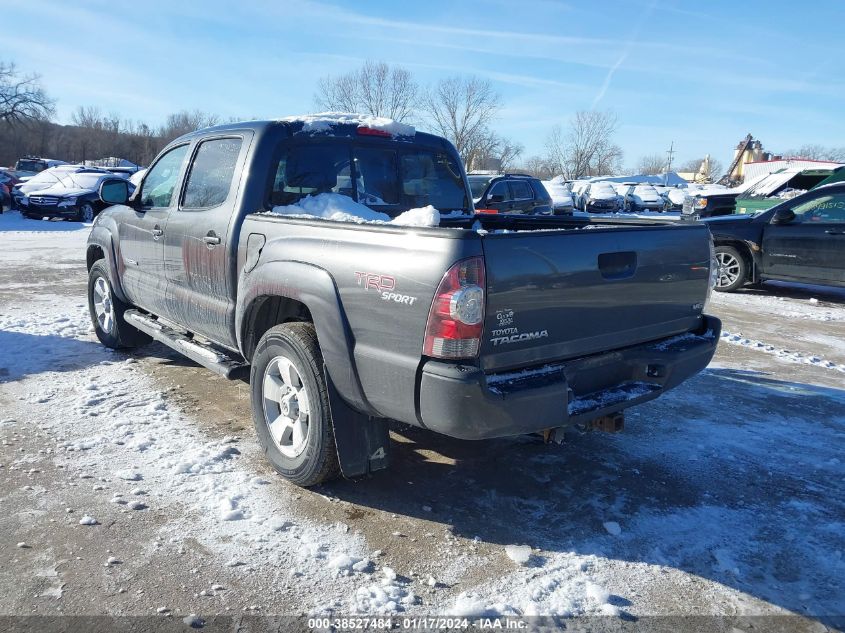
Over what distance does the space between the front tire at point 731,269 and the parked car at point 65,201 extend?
1751 centimetres

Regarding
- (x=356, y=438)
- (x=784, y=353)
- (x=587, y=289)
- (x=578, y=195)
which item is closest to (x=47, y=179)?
(x=578, y=195)

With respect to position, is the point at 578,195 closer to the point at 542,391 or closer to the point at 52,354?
the point at 52,354

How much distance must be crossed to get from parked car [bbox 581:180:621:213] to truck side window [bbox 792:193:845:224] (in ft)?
75.6

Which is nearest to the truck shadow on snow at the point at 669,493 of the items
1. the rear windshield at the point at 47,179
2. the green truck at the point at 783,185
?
the green truck at the point at 783,185

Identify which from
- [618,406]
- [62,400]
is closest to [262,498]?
[618,406]

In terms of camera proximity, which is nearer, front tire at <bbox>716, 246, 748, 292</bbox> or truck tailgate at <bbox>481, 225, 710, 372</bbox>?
truck tailgate at <bbox>481, 225, 710, 372</bbox>

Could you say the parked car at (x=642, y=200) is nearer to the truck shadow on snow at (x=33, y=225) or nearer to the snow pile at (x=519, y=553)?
the truck shadow on snow at (x=33, y=225)

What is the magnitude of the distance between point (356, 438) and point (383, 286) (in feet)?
2.82

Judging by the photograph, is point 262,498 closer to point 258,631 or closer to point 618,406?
point 258,631

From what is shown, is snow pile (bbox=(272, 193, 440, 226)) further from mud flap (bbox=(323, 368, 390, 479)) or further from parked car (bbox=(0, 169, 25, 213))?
parked car (bbox=(0, 169, 25, 213))

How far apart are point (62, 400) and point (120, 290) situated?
133 centimetres

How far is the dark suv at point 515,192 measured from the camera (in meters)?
14.4

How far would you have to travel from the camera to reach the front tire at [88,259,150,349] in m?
6.02

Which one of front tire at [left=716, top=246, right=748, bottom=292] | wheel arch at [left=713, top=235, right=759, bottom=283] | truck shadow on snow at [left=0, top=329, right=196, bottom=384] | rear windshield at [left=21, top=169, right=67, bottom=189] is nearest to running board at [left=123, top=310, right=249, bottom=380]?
truck shadow on snow at [left=0, top=329, right=196, bottom=384]
